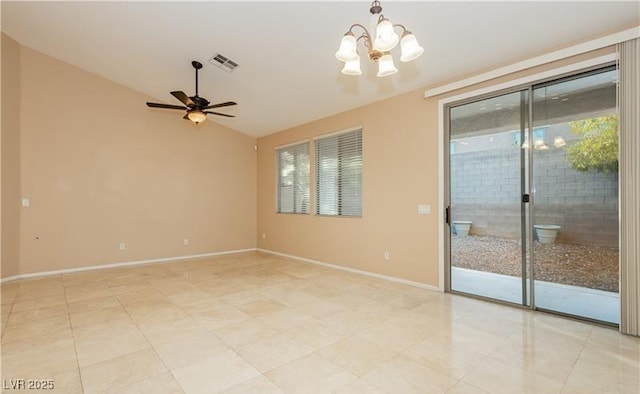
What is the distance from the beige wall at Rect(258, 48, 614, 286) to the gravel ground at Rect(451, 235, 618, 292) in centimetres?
41

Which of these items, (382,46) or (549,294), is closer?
(382,46)

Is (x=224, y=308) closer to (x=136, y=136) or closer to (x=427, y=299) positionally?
(x=427, y=299)

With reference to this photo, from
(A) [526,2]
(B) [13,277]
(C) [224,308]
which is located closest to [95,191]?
(B) [13,277]

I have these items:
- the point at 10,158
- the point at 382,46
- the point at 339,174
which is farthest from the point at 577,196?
the point at 10,158

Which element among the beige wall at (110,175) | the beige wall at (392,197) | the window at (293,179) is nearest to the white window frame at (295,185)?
the window at (293,179)

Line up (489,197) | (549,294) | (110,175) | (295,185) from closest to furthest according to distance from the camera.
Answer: (549,294), (489,197), (110,175), (295,185)

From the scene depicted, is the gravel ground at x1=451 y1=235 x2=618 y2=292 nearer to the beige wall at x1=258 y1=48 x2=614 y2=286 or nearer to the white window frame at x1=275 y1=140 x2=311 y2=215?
the beige wall at x1=258 y1=48 x2=614 y2=286

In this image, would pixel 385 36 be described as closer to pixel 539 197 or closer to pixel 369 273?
pixel 539 197

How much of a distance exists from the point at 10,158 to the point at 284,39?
472 cm

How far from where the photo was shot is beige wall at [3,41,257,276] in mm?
4953

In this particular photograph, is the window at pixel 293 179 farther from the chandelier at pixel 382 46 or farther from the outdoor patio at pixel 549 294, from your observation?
the chandelier at pixel 382 46

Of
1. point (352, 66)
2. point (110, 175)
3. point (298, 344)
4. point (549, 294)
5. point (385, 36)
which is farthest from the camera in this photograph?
point (110, 175)

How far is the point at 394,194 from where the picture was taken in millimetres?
4652

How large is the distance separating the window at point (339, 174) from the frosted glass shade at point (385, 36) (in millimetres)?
3122
